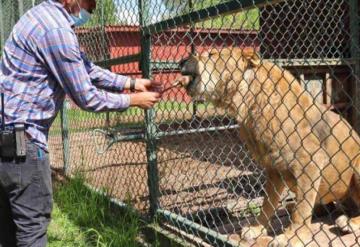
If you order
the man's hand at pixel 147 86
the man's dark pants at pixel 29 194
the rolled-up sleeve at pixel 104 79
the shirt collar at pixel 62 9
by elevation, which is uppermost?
the shirt collar at pixel 62 9

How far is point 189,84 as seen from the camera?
4.11 m

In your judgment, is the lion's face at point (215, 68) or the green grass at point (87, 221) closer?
the lion's face at point (215, 68)

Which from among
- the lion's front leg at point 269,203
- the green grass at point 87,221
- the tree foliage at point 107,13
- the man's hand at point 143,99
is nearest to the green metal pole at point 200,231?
the green grass at point 87,221

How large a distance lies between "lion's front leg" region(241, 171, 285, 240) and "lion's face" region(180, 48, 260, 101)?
815 millimetres

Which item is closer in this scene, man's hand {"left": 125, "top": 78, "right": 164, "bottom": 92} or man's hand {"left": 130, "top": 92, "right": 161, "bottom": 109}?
man's hand {"left": 130, "top": 92, "right": 161, "bottom": 109}

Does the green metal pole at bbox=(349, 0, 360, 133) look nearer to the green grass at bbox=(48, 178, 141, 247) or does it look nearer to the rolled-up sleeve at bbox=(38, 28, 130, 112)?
the green grass at bbox=(48, 178, 141, 247)

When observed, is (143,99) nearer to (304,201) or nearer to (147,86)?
(147,86)

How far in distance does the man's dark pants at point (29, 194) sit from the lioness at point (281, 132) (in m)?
1.50

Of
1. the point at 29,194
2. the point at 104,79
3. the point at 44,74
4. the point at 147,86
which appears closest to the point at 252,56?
the point at 147,86

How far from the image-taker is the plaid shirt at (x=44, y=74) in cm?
282

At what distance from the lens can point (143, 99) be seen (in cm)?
322

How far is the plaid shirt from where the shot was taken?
2820 mm

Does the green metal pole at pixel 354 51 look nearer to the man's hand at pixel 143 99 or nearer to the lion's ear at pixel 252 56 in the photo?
the lion's ear at pixel 252 56

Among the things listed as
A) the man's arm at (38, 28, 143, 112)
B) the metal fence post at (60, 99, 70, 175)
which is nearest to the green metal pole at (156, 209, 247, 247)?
the man's arm at (38, 28, 143, 112)
